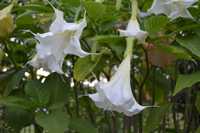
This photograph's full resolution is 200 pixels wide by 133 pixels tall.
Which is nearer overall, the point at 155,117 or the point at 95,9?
the point at 95,9

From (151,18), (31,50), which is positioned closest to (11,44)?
(31,50)

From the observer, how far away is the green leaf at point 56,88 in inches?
31.4

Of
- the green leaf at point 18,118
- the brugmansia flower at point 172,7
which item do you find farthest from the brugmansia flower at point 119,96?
the green leaf at point 18,118

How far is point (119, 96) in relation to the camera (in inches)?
25.7

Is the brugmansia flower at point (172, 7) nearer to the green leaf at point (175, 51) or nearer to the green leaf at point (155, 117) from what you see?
the green leaf at point (175, 51)

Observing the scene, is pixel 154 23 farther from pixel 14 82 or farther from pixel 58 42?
pixel 14 82

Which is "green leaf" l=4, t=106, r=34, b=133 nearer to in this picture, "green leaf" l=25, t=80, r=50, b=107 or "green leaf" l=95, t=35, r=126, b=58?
"green leaf" l=25, t=80, r=50, b=107

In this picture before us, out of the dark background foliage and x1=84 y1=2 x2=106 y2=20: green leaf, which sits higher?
x1=84 y1=2 x2=106 y2=20: green leaf

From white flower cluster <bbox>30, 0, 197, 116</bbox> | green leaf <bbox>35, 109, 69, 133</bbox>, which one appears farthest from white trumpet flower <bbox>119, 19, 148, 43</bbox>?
green leaf <bbox>35, 109, 69, 133</bbox>

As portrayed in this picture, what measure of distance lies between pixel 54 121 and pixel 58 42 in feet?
0.44

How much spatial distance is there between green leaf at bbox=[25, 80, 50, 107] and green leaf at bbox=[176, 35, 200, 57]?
9.6 inches

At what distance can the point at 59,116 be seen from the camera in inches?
30.1

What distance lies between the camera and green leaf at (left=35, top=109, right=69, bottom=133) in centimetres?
74

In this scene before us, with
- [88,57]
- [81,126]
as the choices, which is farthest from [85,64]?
[81,126]
